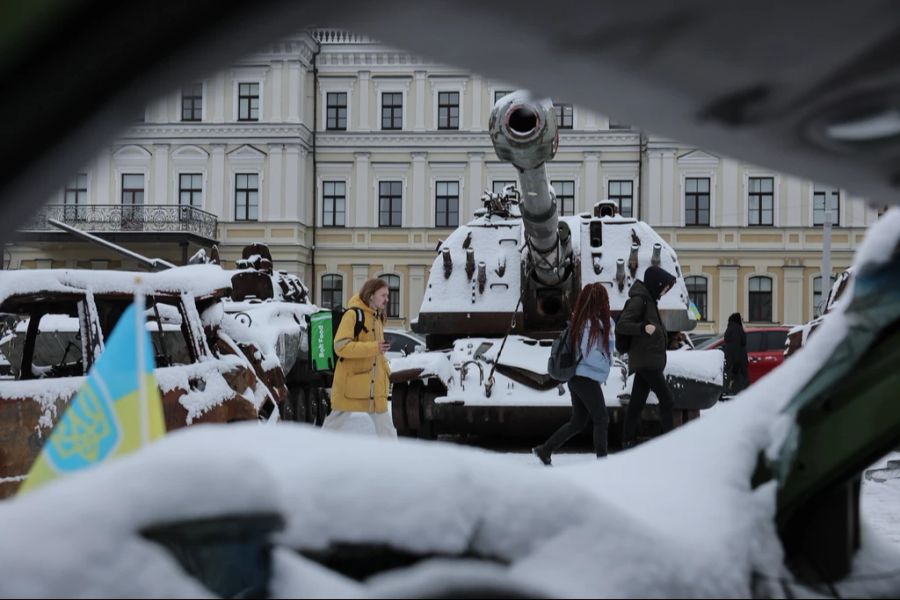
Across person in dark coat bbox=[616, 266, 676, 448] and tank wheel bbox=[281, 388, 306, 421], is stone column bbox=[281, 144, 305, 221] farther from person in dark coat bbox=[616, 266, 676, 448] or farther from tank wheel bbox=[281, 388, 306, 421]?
person in dark coat bbox=[616, 266, 676, 448]

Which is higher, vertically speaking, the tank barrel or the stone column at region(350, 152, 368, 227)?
the stone column at region(350, 152, 368, 227)

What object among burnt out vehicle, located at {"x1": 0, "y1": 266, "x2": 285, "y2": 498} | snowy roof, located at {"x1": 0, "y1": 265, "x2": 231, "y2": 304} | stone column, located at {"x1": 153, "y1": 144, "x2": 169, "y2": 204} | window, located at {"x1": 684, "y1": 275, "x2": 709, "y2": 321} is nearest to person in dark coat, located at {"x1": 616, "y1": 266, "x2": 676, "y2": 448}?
burnt out vehicle, located at {"x1": 0, "y1": 266, "x2": 285, "y2": 498}

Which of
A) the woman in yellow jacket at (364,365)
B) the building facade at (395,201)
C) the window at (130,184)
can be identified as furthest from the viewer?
the building facade at (395,201)

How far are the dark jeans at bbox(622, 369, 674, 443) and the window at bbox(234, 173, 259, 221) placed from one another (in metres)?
20.9

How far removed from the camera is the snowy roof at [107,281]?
5.10 metres

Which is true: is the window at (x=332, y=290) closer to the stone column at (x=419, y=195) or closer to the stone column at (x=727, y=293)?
the stone column at (x=419, y=195)

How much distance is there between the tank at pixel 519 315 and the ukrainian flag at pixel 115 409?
5489mm

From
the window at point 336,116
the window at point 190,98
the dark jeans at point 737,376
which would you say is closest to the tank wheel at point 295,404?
the dark jeans at point 737,376

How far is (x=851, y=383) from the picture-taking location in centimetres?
174

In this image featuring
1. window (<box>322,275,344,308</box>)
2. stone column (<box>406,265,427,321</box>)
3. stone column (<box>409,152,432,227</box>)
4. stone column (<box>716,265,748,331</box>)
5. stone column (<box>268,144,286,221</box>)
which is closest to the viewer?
stone column (<box>716,265,748,331</box>)

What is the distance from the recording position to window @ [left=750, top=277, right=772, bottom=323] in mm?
25125

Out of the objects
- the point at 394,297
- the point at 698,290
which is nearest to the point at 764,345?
the point at 698,290

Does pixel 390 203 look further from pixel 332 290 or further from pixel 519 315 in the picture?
pixel 519 315

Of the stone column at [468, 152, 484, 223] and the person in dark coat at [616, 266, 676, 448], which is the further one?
the stone column at [468, 152, 484, 223]
